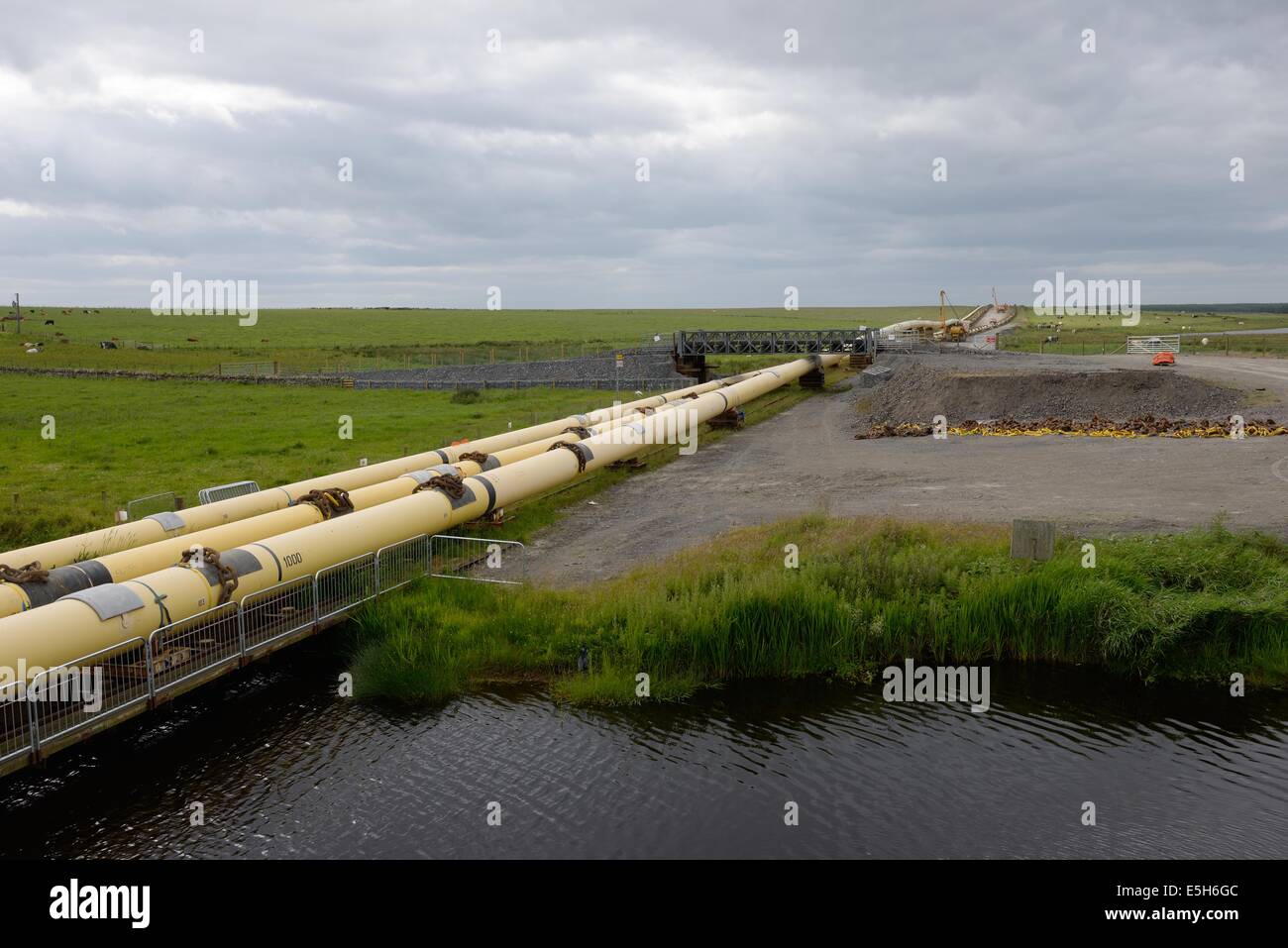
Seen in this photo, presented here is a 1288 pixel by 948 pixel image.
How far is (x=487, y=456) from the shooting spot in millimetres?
27422

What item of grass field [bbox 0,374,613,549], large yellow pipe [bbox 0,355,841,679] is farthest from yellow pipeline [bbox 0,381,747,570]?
grass field [bbox 0,374,613,549]

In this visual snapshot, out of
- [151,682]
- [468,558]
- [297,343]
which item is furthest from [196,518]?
[297,343]

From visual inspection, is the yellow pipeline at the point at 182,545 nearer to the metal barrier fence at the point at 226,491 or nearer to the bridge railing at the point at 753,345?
the metal barrier fence at the point at 226,491

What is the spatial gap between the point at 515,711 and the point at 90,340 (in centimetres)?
11400

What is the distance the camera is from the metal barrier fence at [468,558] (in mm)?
19969

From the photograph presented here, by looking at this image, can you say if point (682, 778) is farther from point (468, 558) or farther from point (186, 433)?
point (186, 433)

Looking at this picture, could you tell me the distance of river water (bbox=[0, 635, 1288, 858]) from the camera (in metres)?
12.0

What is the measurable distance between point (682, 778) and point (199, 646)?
8372 mm

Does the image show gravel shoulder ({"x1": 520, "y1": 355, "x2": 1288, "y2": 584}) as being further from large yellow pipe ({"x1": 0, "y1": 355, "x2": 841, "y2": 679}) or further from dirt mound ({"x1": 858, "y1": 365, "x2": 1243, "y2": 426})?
dirt mound ({"x1": 858, "y1": 365, "x2": 1243, "y2": 426})

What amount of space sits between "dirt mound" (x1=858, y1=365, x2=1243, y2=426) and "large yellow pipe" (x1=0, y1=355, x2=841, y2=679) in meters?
20.3

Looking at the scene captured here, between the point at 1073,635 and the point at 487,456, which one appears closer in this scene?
the point at 1073,635
